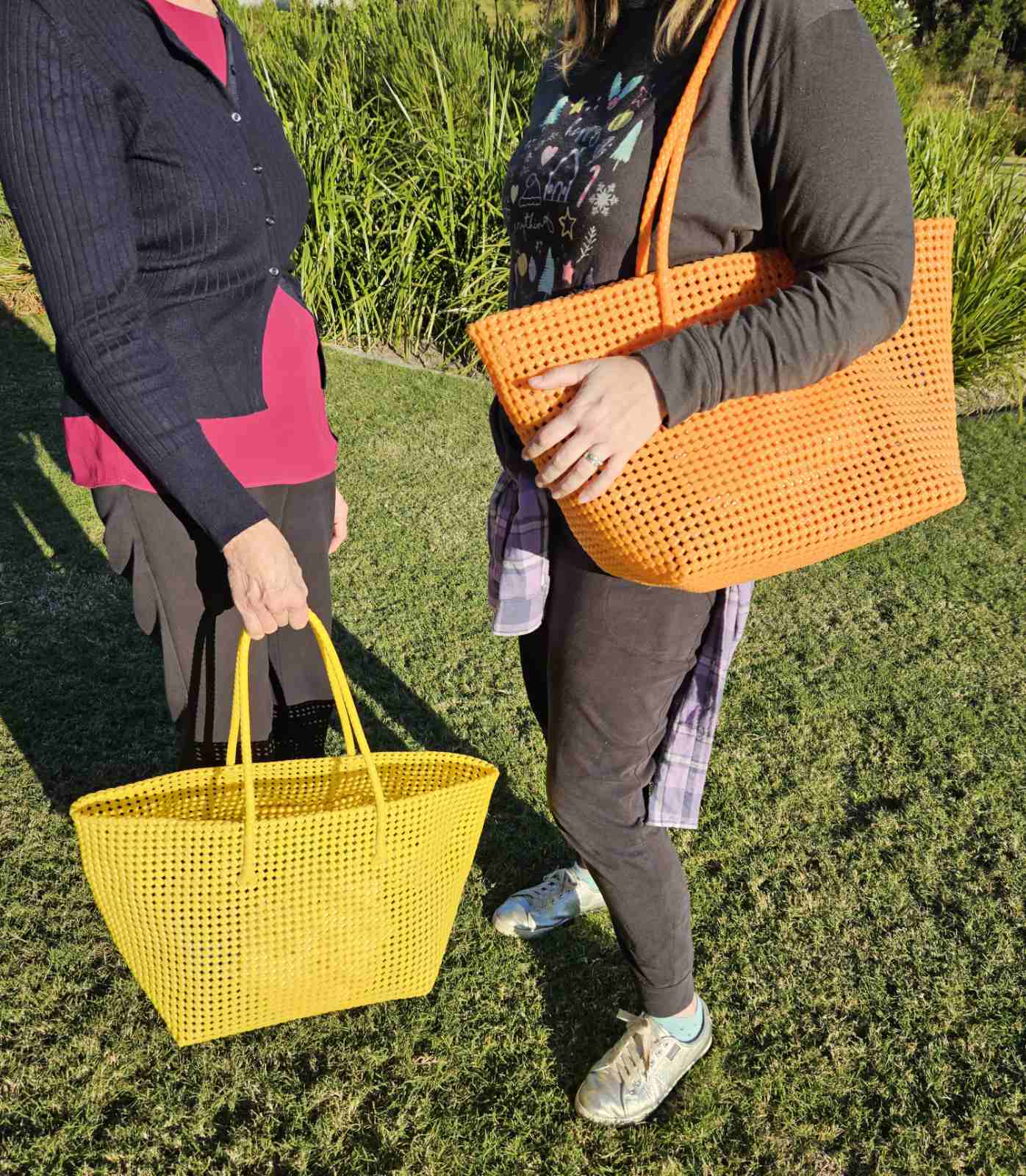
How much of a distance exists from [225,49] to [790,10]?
1.04 meters

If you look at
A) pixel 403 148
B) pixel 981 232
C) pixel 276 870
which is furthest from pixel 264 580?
pixel 981 232

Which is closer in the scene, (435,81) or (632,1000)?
(632,1000)

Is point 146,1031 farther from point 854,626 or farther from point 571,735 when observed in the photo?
point 854,626

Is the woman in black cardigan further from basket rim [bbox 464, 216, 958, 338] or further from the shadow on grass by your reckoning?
the shadow on grass

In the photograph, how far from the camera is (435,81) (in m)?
6.48

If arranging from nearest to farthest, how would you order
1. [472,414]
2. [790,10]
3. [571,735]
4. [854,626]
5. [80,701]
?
[790,10] < [571,735] < [80,701] < [854,626] < [472,414]

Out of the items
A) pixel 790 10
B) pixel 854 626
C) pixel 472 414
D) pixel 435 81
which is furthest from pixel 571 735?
pixel 435 81

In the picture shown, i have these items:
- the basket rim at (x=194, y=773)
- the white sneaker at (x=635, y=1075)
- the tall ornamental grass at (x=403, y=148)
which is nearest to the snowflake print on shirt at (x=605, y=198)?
the basket rim at (x=194, y=773)

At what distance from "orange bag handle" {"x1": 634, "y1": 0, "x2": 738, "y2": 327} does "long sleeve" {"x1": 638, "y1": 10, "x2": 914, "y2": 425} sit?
81mm

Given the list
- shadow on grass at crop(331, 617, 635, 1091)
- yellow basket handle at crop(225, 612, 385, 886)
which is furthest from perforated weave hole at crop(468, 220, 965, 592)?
shadow on grass at crop(331, 617, 635, 1091)

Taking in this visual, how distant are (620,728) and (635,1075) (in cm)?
85

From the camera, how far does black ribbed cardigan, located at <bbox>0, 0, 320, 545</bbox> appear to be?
131 centimetres

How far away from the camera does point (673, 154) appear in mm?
1234

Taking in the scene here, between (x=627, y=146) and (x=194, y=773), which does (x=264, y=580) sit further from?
(x=627, y=146)
